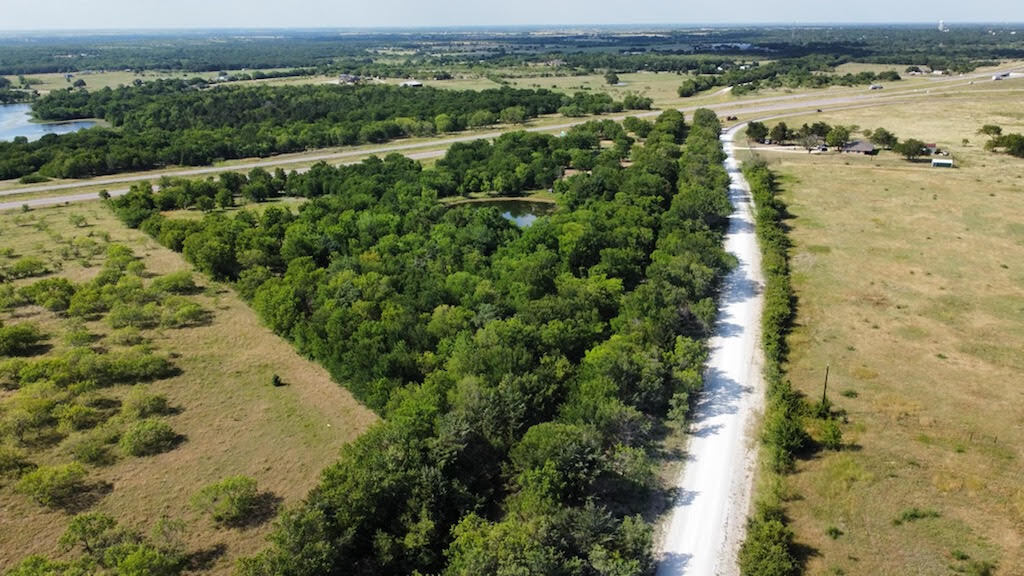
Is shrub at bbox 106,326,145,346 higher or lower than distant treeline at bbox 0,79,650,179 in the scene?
lower

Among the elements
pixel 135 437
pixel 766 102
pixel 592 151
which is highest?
pixel 766 102

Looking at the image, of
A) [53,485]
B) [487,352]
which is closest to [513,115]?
[487,352]

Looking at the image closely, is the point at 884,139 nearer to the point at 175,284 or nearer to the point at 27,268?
the point at 175,284

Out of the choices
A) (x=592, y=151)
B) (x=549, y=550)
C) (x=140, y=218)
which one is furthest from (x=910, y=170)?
(x=140, y=218)

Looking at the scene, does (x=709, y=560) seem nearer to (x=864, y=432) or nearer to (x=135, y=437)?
(x=864, y=432)

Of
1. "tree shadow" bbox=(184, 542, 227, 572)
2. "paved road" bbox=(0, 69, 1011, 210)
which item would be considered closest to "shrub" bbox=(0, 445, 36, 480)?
"tree shadow" bbox=(184, 542, 227, 572)

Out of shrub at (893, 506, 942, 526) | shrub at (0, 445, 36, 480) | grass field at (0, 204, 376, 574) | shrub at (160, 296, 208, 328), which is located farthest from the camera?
shrub at (160, 296, 208, 328)

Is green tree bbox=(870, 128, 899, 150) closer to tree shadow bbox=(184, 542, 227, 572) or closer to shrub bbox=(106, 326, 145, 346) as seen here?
shrub bbox=(106, 326, 145, 346)
